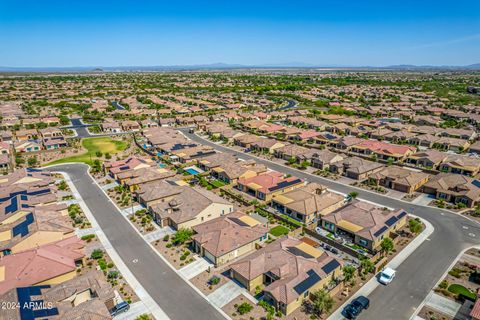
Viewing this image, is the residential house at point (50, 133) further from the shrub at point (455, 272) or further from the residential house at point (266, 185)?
the shrub at point (455, 272)

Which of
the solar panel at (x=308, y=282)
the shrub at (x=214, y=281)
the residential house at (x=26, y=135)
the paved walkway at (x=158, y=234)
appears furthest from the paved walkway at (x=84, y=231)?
the residential house at (x=26, y=135)

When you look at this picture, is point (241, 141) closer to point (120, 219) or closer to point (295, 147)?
point (295, 147)

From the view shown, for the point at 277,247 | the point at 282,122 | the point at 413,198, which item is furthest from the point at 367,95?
the point at 277,247

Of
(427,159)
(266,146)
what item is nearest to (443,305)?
(427,159)

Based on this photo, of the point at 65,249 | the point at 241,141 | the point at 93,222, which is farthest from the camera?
the point at 241,141

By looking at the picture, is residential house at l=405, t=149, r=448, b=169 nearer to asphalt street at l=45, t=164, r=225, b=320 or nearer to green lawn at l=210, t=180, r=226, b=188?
green lawn at l=210, t=180, r=226, b=188
